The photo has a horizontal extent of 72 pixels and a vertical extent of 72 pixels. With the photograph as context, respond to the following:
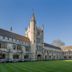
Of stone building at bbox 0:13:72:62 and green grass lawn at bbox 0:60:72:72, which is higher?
stone building at bbox 0:13:72:62

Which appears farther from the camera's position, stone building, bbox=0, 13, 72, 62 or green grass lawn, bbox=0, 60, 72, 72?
stone building, bbox=0, 13, 72, 62

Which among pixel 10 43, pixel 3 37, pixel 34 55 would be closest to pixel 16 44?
pixel 10 43

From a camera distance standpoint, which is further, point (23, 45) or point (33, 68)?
point (23, 45)

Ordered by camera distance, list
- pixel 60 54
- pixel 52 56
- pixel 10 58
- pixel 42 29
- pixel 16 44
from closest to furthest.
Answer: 1. pixel 10 58
2. pixel 16 44
3. pixel 42 29
4. pixel 52 56
5. pixel 60 54

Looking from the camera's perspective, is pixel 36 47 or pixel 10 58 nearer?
pixel 10 58

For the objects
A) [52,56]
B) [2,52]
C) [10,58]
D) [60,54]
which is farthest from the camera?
[60,54]

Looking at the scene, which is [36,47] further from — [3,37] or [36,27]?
[3,37]

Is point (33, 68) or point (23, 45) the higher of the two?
point (23, 45)

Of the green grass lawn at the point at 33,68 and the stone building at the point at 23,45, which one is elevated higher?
the stone building at the point at 23,45

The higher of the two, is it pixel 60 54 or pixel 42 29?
pixel 42 29

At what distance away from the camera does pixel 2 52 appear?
34594 millimetres

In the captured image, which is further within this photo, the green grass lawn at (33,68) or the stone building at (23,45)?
the stone building at (23,45)

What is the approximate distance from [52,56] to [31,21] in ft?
67.2

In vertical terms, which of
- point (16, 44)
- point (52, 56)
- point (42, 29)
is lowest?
point (52, 56)
